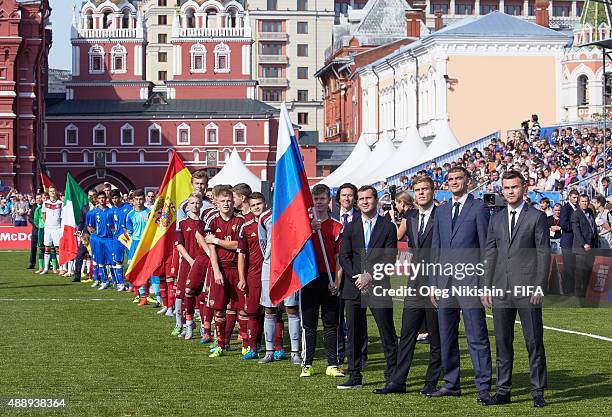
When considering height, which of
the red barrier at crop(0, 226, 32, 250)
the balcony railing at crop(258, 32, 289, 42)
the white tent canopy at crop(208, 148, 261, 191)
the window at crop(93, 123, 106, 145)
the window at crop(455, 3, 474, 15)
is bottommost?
the red barrier at crop(0, 226, 32, 250)

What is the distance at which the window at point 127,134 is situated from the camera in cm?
10169

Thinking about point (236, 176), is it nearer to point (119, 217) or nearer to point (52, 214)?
point (52, 214)

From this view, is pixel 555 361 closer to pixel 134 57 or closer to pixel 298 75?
pixel 134 57

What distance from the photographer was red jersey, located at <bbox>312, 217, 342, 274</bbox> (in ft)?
47.9

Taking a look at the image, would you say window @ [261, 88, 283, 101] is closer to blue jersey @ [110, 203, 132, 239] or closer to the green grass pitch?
blue jersey @ [110, 203, 132, 239]

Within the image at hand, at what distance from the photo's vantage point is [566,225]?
24625mm

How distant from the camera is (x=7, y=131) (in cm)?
8125

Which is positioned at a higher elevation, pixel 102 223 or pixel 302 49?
pixel 302 49

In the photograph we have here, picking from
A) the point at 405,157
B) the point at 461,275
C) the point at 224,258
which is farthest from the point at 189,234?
the point at 405,157

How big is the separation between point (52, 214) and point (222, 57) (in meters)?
70.2

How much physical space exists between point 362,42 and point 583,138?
220 ft

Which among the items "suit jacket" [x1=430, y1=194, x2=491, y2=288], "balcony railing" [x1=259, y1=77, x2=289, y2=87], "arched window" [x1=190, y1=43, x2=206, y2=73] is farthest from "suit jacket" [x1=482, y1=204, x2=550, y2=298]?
"balcony railing" [x1=259, y1=77, x2=289, y2=87]

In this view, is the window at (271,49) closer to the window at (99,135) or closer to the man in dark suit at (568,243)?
the window at (99,135)

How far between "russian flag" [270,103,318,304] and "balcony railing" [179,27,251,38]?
3550 inches
